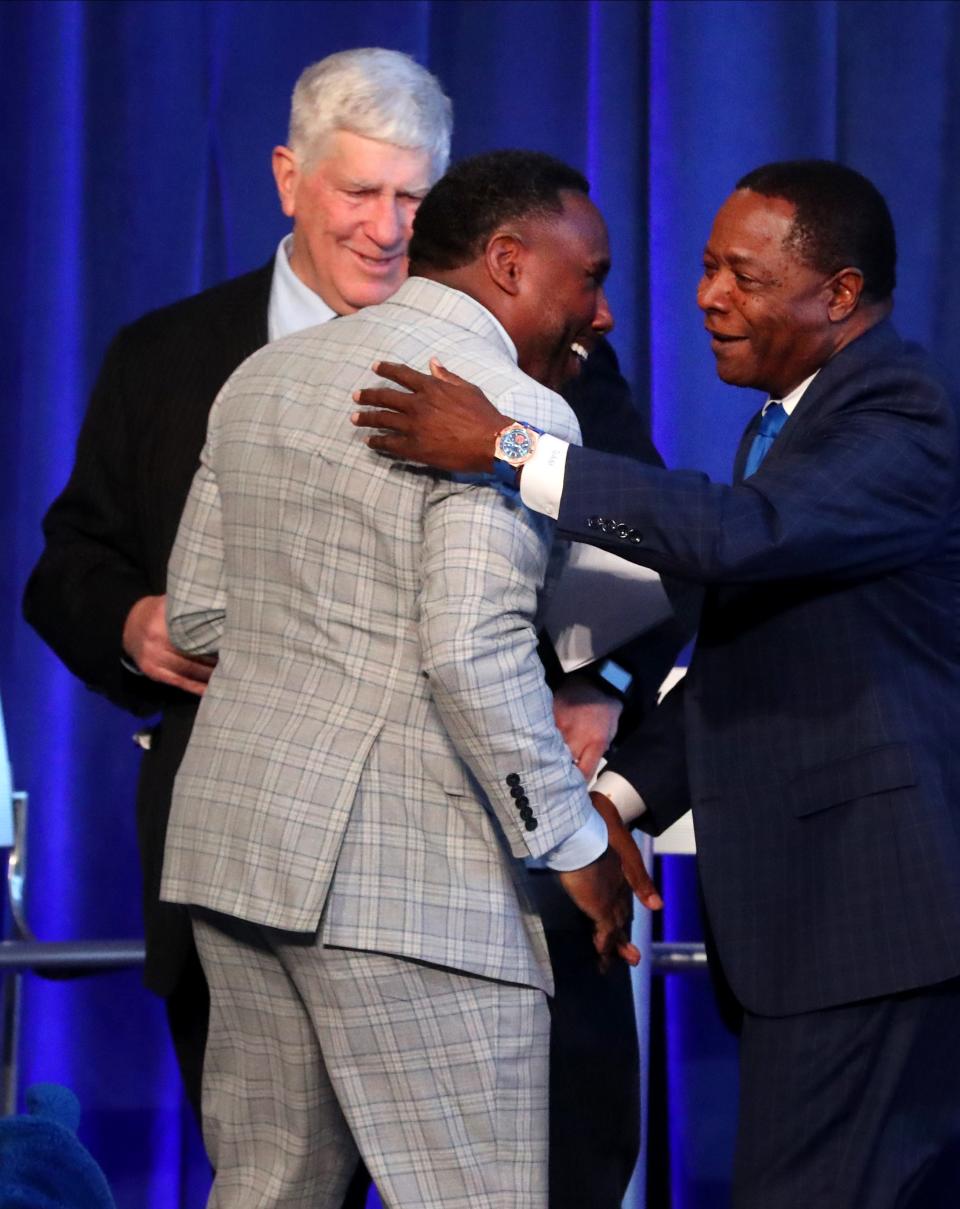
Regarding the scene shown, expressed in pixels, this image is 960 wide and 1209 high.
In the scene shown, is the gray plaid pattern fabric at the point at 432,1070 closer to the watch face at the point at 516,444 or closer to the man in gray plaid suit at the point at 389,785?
the man in gray plaid suit at the point at 389,785

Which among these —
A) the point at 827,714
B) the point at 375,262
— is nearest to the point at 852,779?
the point at 827,714

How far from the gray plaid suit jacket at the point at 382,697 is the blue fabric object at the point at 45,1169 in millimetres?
413

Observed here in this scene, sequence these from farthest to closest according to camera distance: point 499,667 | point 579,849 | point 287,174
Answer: point 287,174, point 579,849, point 499,667

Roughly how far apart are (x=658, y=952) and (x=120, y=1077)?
1113 mm

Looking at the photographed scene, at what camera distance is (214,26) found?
10.7ft

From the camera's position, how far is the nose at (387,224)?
2.42 m

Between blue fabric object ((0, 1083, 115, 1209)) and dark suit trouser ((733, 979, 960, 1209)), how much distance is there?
0.73m

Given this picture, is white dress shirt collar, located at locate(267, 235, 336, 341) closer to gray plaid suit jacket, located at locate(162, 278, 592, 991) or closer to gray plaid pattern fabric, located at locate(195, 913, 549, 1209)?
gray plaid suit jacket, located at locate(162, 278, 592, 991)

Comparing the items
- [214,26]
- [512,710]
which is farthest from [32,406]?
[512,710]

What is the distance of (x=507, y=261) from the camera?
1.78m

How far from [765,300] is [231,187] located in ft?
5.30

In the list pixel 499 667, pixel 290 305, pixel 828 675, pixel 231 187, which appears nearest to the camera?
pixel 499 667

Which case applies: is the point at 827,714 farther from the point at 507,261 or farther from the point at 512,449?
the point at 507,261

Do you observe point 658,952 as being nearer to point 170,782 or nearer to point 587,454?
point 170,782
